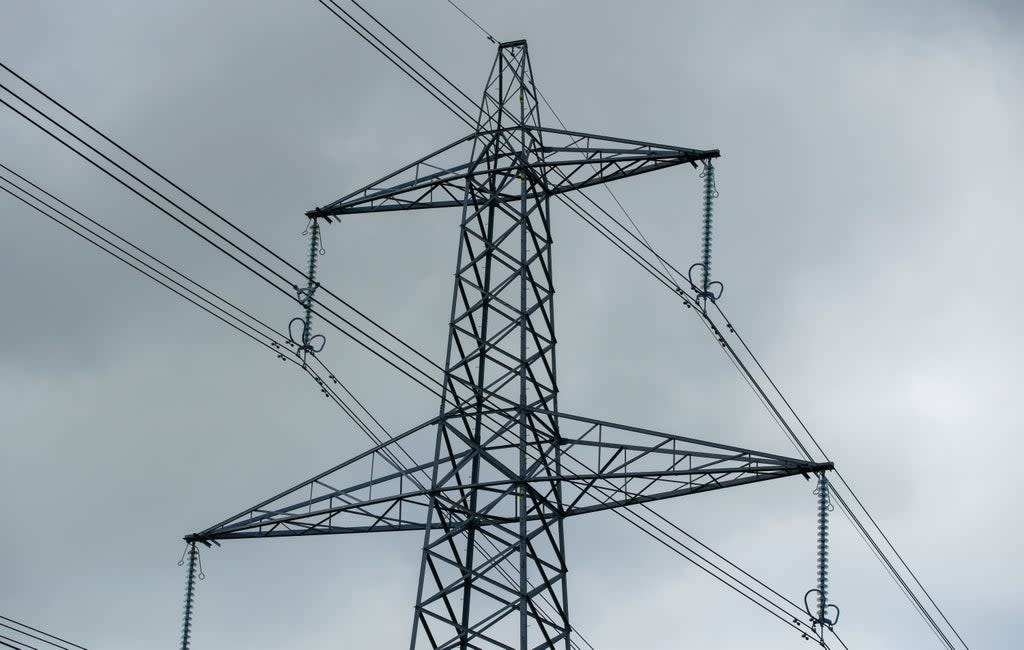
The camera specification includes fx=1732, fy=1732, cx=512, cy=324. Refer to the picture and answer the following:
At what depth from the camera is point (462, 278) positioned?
31.2 metres

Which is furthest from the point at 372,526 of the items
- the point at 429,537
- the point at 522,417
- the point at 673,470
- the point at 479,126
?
the point at 479,126

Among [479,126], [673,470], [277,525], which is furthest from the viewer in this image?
[479,126]

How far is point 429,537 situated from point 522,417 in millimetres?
2568

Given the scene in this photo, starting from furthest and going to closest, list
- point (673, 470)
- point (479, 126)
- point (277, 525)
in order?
point (479, 126), point (277, 525), point (673, 470)

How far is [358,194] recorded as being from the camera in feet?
111

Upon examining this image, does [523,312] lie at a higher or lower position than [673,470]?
higher

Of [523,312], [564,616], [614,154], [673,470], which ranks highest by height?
[614,154]

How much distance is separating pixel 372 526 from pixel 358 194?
720cm

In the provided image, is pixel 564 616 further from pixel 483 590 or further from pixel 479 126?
pixel 479 126

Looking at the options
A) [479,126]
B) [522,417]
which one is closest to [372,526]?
[522,417]

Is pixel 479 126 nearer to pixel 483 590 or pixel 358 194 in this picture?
pixel 358 194

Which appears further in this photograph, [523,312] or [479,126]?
[479,126]

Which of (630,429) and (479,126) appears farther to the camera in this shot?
(479,126)

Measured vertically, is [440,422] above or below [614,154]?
below
